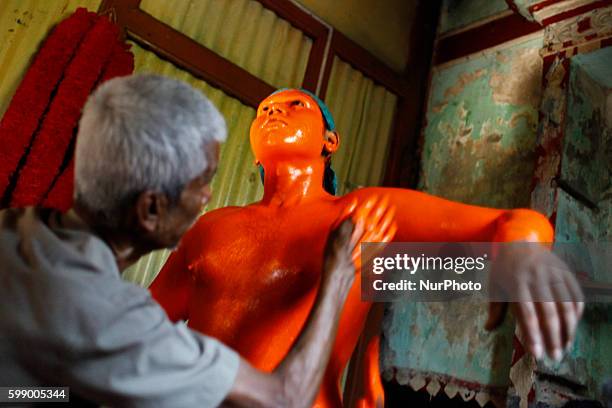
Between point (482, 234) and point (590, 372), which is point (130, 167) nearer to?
point (482, 234)

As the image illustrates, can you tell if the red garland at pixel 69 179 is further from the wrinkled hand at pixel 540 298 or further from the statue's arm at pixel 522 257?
the wrinkled hand at pixel 540 298

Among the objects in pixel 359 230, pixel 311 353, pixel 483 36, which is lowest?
pixel 311 353

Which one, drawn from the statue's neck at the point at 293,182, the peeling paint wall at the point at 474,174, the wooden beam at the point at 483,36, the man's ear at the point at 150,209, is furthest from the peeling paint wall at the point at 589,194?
the man's ear at the point at 150,209

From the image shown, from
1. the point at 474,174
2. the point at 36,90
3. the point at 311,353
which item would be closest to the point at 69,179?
the point at 36,90

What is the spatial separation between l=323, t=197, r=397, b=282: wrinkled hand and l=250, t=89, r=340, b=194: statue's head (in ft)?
0.88

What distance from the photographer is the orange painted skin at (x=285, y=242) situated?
1399 mm

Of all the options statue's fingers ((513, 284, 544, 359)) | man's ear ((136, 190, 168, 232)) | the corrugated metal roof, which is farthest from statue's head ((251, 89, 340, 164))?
the corrugated metal roof

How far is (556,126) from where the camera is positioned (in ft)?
8.07

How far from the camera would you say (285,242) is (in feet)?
4.97

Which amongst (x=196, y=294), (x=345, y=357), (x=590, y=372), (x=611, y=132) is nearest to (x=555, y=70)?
(x=611, y=132)

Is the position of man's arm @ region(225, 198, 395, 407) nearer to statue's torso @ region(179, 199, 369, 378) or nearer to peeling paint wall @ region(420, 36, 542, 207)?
statue's torso @ region(179, 199, 369, 378)

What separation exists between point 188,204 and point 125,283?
0.21 m

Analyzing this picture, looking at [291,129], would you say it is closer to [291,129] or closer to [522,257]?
[291,129]

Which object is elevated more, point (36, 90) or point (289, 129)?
point (36, 90)
